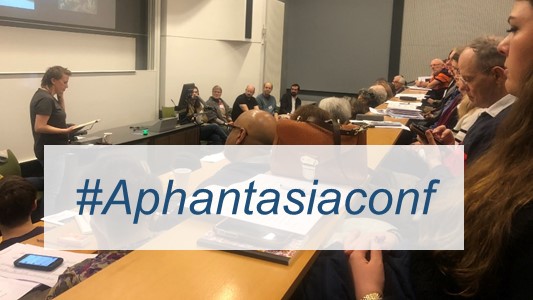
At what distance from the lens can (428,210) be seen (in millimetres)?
1144

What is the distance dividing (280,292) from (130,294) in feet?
0.98

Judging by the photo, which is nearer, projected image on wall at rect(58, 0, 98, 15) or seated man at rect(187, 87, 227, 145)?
projected image on wall at rect(58, 0, 98, 15)

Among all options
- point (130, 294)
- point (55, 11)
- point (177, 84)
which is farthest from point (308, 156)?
point (177, 84)

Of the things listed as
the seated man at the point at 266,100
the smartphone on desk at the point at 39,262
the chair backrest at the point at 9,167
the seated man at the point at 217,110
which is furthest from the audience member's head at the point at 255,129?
the seated man at the point at 266,100

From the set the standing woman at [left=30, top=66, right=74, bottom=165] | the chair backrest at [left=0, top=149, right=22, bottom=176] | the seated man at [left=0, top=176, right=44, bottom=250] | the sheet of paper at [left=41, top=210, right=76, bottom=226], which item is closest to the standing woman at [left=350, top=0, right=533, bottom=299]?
the sheet of paper at [left=41, top=210, right=76, bottom=226]

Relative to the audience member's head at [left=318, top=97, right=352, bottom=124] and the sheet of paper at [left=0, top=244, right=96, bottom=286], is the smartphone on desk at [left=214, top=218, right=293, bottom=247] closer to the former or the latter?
the sheet of paper at [left=0, top=244, right=96, bottom=286]

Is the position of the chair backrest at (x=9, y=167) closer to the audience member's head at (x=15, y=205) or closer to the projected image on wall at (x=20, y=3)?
the audience member's head at (x=15, y=205)

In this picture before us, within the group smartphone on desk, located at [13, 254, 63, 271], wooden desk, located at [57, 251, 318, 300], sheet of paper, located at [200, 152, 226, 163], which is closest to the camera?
wooden desk, located at [57, 251, 318, 300]

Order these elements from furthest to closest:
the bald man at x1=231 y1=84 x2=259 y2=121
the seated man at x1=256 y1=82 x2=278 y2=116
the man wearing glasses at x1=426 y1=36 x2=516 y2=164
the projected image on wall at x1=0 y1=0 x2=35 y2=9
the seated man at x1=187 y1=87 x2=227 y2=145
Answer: the seated man at x1=256 y1=82 x2=278 y2=116
the bald man at x1=231 y1=84 x2=259 y2=121
the seated man at x1=187 y1=87 x2=227 y2=145
the projected image on wall at x1=0 y1=0 x2=35 y2=9
the man wearing glasses at x1=426 y1=36 x2=516 y2=164

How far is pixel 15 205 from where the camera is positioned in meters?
2.04

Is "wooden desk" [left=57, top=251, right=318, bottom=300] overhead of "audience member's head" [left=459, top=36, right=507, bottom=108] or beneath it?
beneath

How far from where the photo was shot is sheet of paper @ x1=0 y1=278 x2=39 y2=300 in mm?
1367

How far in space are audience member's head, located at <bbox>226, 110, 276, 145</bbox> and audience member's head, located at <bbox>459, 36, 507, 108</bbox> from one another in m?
0.90

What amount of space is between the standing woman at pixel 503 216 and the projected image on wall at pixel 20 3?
16.3 ft
